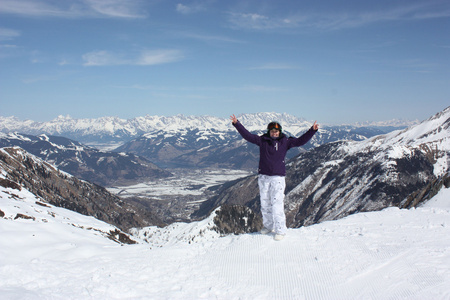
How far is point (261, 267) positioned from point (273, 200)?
3.71m

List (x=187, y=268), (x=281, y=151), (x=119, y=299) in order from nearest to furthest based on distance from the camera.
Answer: (x=119, y=299)
(x=187, y=268)
(x=281, y=151)

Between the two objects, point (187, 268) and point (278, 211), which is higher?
point (278, 211)

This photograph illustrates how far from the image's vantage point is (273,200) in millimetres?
13914

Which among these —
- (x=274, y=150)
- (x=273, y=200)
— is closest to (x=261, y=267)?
(x=273, y=200)

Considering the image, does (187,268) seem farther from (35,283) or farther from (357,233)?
(357,233)

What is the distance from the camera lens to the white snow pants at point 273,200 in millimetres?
13531

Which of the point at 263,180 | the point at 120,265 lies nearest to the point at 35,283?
the point at 120,265

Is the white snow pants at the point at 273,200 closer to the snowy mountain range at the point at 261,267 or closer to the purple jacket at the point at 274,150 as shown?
the purple jacket at the point at 274,150

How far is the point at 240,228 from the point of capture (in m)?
123

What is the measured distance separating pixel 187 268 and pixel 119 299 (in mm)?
2891

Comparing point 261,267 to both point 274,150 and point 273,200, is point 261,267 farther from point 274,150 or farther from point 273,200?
point 274,150

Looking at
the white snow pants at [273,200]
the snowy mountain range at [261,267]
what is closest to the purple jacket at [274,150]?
the white snow pants at [273,200]

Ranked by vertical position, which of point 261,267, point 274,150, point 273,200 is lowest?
point 261,267

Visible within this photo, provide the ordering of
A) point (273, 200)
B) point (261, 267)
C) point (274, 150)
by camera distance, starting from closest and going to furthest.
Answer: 1. point (261, 267)
2. point (274, 150)
3. point (273, 200)
